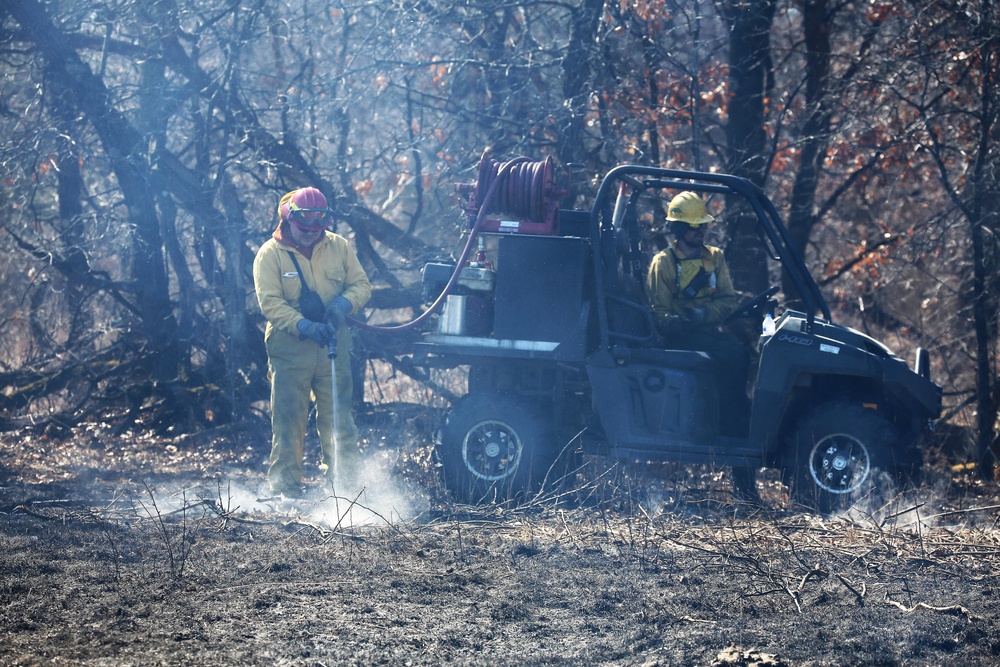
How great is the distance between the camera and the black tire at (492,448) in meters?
7.14

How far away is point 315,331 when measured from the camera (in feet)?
23.7

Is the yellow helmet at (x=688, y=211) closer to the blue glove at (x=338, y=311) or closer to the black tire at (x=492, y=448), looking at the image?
the black tire at (x=492, y=448)

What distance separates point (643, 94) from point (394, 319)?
→ 13.0ft

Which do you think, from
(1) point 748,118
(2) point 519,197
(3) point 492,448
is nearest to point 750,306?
(2) point 519,197

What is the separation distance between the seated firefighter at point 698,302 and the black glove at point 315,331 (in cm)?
234

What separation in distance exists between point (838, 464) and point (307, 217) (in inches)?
161

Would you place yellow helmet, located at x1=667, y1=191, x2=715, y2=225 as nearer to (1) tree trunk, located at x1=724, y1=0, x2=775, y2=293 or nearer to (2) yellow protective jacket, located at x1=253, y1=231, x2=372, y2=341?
(2) yellow protective jacket, located at x1=253, y1=231, x2=372, y2=341

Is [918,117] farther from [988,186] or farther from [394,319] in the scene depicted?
[394,319]

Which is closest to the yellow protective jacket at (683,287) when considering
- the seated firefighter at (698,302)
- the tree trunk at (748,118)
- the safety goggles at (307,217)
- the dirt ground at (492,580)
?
the seated firefighter at (698,302)

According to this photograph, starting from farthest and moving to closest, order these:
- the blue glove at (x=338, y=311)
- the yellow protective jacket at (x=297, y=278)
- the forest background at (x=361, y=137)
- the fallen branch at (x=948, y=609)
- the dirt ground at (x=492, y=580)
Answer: the forest background at (x=361, y=137), the blue glove at (x=338, y=311), the yellow protective jacket at (x=297, y=278), the fallen branch at (x=948, y=609), the dirt ground at (x=492, y=580)

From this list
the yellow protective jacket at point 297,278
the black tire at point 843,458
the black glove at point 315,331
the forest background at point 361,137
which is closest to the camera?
the black tire at point 843,458

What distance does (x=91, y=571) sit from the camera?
17.0 feet

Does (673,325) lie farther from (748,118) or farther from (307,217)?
(748,118)

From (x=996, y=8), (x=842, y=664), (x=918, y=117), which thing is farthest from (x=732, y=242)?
(x=842, y=664)
